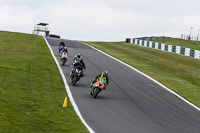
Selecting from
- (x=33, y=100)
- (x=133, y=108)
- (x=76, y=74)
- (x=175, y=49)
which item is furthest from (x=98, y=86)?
(x=175, y=49)

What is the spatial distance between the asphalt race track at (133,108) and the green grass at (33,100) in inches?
35.3

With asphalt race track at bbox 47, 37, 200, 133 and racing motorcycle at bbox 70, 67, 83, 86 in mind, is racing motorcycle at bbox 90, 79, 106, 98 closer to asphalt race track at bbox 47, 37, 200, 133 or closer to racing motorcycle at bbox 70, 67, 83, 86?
asphalt race track at bbox 47, 37, 200, 133

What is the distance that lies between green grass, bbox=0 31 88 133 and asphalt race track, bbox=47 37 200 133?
2.94 feet

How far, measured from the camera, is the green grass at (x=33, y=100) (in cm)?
1231

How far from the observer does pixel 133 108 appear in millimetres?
17625

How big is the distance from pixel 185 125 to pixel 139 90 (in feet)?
22.6

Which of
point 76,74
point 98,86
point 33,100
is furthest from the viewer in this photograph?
point 76,74

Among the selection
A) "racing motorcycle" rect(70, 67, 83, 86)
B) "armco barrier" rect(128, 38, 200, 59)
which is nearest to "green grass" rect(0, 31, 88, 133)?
"racing motorcycle" rect(70, 67, 83, 86)

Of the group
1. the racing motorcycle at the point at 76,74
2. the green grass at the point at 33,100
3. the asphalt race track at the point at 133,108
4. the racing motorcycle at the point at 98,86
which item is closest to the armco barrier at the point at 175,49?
the asphalt race track at the point at 133,108

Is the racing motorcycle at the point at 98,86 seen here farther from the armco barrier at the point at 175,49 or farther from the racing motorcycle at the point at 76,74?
the armco barrier at the point at 175,49

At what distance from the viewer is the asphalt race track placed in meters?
14.4

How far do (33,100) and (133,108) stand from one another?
484 centimetres

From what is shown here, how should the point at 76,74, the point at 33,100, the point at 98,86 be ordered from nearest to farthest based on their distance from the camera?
the point at 33,100 → the point at 98,86 → the point at 76,74

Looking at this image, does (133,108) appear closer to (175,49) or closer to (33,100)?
(33,100)
